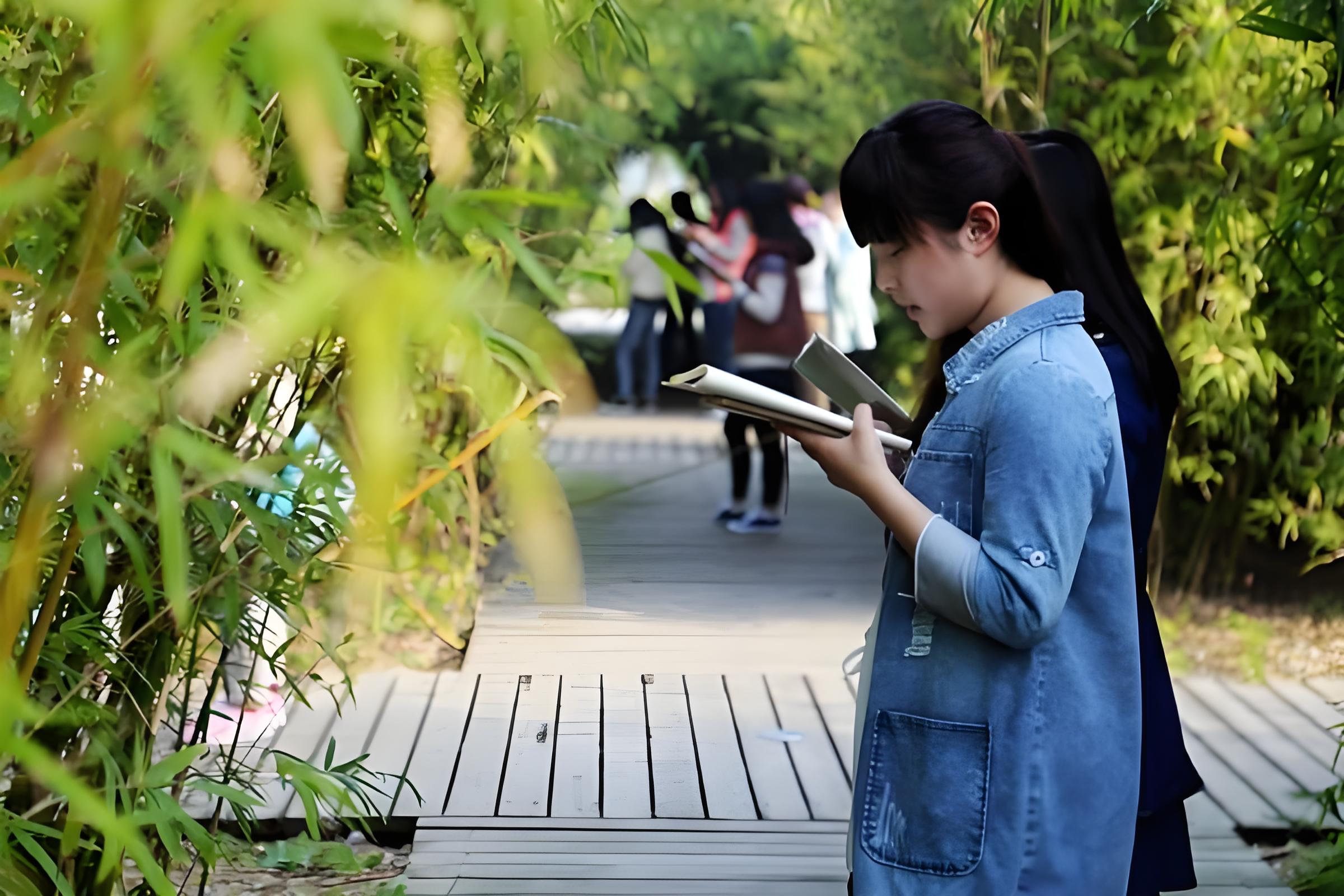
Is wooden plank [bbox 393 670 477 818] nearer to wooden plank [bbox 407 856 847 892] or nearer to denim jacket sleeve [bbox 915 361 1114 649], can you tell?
wooden plank [bbox 407 856 847 892]

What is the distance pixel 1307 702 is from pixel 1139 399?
2.40 meters

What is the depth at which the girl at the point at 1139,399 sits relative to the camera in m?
1.26

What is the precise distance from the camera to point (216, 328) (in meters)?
1.16

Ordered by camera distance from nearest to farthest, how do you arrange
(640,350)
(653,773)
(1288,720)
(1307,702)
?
(653,773), (1288,720), (1307,702), (640,350)

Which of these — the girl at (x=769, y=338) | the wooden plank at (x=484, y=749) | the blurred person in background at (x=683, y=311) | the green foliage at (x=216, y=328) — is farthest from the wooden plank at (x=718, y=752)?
the girl at (x=769, y=338)

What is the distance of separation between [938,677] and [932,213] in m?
0.37

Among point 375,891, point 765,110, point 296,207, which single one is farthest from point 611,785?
point 765,110

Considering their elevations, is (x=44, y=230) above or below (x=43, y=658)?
above

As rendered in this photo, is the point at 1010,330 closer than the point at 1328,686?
Yes

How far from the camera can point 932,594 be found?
45.7 inches

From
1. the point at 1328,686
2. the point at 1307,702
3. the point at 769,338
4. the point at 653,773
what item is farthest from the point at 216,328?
the point at 769,338

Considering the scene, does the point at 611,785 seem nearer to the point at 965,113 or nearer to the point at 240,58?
the point at 965,113

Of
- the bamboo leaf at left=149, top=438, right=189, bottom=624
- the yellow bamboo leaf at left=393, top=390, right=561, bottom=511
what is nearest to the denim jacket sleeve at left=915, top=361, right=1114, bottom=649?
the yellow bamboo leaf at left=393, top=390, right=561, bottom=511

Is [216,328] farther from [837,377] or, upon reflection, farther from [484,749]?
[484,749]
